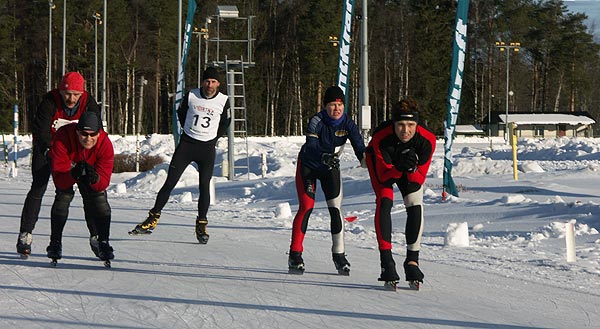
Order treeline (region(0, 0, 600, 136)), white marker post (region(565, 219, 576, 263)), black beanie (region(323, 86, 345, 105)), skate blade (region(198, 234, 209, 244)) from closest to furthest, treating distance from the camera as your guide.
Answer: black beanie (region(323, 86, 345, 105)), white marker post (region(565, 219, 576, 263)), skate blade (region(198, 234, 209, 244)), treeline (region(0, 0, 600, 136))

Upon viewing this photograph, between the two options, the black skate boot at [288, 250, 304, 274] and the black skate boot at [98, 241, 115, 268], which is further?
the black skate boot at [98, 241, 115, 268]

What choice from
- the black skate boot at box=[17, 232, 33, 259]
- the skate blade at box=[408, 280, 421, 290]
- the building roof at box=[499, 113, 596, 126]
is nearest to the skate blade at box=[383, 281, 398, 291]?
the skate blade at box=[408, 280, 421, 290]

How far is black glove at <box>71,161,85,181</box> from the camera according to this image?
7.71 m

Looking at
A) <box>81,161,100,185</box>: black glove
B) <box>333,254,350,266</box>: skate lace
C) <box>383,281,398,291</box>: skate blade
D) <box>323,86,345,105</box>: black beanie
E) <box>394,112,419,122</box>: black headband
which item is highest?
<box>323,86,345,105</box>: black beanie

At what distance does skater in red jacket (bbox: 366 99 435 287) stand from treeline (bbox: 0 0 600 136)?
2526 inches

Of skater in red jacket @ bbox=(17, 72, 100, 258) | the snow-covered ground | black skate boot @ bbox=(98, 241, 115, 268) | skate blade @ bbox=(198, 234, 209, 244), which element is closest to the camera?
the snow-covered ground

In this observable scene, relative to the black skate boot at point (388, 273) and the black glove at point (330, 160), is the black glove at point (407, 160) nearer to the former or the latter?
the black skate boot at point (388, 273)

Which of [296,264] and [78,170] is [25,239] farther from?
[296,264]

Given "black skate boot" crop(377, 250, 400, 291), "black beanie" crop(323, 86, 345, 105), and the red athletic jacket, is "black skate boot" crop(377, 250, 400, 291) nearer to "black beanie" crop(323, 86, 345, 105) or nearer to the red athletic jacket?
"black beanie" crop(323, 86, 345, 105)

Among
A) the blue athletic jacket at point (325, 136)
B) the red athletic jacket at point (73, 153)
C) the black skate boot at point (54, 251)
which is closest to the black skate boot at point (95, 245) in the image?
the black skate boot at point (54, 251)

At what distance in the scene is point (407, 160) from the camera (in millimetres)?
7133

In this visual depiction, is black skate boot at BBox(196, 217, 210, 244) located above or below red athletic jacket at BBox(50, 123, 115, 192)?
below

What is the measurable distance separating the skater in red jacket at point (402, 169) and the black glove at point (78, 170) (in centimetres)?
239

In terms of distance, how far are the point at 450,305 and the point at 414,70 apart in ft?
→ 234
